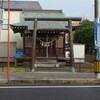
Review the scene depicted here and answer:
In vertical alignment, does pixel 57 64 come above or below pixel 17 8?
below

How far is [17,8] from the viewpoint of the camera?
1785 inches

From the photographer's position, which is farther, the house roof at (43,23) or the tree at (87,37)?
the tree at (87,37)

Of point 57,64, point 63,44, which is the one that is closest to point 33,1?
point 63,44

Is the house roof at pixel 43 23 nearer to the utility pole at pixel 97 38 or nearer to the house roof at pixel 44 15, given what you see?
the house roof at pixel 44 15

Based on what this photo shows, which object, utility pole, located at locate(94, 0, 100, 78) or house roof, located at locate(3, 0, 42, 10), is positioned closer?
utility pole, located at locate(94, 0, 100, 78)

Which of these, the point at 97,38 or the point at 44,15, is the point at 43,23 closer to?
the point at 44,15
